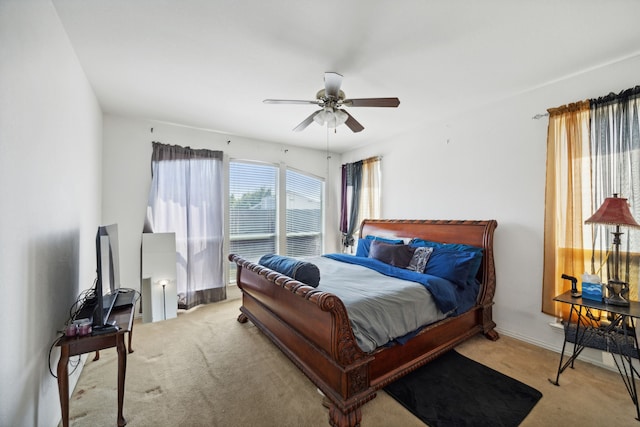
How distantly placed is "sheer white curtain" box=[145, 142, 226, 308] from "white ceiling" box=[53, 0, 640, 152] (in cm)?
88

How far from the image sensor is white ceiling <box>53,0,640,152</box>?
1657 mm

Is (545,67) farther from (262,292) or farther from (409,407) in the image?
(262,292)

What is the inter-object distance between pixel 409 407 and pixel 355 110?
309cm

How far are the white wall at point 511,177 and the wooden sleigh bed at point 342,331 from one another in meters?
0.21

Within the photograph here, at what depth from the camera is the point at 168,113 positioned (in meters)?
3.33

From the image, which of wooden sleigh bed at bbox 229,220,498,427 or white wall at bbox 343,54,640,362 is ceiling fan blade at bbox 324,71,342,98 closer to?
wooden sleigh bed at bbox 229,220,498,427

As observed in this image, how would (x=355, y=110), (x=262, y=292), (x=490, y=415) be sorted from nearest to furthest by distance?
(x=490, y=415) → (x=262, y=292) → (x=355, y=110)

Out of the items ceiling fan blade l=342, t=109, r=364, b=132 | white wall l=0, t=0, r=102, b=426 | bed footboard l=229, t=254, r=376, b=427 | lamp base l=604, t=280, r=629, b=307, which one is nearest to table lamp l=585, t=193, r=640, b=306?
lamp base l=604, t=280, r=629, b=307

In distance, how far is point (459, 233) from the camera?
320 centimetres

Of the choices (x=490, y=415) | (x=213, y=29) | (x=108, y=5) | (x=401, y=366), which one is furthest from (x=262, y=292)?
(x=108, y=5)

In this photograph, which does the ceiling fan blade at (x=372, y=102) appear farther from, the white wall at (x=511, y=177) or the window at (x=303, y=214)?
the window at (x=303, y=214)

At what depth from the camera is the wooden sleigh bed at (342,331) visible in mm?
1691

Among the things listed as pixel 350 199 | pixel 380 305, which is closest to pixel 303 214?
pixel 350 199

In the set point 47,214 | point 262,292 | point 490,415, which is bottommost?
point 490,415
